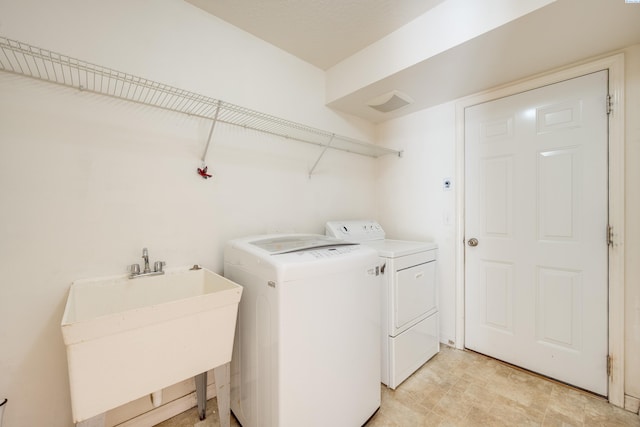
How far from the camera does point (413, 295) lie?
74.3 inches

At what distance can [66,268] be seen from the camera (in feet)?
3.97

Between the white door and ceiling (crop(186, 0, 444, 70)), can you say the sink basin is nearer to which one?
ceiling (crop(186, 0, 444, 70))

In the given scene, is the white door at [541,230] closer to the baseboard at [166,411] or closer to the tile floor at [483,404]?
the tile floor at [483,404]

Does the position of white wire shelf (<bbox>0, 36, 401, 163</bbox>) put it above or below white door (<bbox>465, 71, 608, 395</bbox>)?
above

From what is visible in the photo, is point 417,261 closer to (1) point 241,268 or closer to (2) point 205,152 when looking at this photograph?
(1) point 241,268

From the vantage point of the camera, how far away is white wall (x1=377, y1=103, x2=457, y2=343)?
2281mm

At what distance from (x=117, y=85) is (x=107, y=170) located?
450 millimetres

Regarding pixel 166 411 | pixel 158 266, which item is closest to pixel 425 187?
pixel 158 266

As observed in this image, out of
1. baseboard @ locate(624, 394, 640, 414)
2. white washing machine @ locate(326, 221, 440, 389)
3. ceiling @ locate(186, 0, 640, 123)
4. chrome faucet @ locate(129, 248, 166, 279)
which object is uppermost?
ceiling @ locate(186, 0, 640, 123)

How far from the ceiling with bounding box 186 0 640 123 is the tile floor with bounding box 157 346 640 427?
217 centimetres

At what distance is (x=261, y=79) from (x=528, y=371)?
9.71 ft

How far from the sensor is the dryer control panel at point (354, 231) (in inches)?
83.2

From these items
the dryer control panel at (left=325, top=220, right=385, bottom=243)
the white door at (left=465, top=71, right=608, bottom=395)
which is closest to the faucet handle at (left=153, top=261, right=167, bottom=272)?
the dryer control panel at (left=325, top=220, right=385, bottom=243)

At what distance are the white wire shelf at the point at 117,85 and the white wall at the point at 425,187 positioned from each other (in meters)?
1.10
